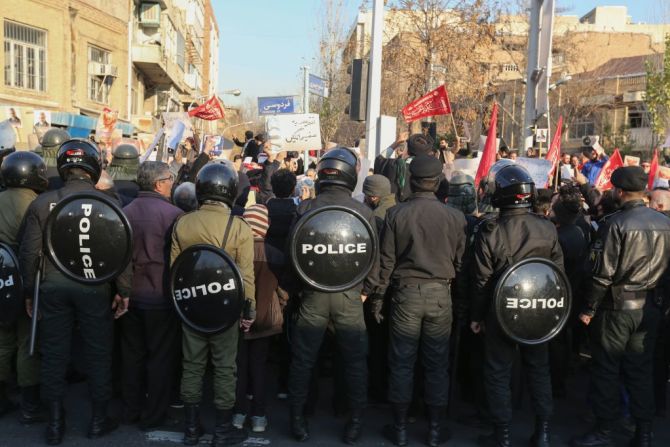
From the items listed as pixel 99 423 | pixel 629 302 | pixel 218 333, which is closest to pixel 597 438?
pixel 629 302

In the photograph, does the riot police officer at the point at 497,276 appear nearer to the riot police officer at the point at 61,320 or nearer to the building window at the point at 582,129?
the riot police officer at the point at 61,320

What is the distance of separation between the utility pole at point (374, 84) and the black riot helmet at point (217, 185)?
19.7ft

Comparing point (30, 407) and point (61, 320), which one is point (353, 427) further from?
point (30, 407)

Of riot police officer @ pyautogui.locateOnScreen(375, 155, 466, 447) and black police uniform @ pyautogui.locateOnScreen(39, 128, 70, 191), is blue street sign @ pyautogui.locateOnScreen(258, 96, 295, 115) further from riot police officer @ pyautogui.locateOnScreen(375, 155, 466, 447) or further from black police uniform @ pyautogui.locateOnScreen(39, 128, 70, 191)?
riot police officer @ pyautogui.locateOnScreen(375, 155, 466, 447)

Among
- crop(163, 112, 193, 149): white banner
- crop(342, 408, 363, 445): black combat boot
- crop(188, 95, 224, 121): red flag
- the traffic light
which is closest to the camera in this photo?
crop(342, 408, 363, 445): black combat boot

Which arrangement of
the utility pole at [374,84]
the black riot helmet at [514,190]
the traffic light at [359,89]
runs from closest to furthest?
the black riot helmet at [514,190] → the utility pole at [374,84] → the traffic light at [359,89]

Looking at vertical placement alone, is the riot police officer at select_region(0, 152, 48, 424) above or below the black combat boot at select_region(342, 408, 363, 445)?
above

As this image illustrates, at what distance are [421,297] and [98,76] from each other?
2647 cm

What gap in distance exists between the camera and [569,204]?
19.2 ft

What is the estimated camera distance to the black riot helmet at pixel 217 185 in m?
4.95

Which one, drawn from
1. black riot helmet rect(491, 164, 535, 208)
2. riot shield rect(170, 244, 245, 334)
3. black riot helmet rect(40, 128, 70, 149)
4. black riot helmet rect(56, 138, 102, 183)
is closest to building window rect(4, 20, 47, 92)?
black riot helmet rect(40, 128, 70, 149)

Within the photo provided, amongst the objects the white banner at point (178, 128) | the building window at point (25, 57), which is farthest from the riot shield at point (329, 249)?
the building window at point (25, 57)

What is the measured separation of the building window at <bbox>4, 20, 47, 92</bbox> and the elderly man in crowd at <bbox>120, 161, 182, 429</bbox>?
20.4m

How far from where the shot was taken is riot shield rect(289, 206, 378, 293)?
4.91m
